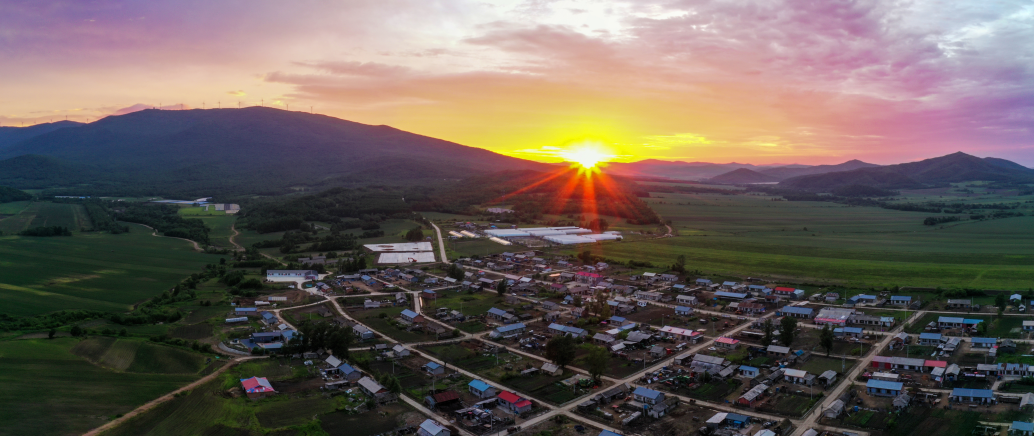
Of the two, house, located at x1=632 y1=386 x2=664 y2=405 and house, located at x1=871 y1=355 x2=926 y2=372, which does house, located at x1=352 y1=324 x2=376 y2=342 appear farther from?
house, located at x1=871 y1=355 x2=926 y2=372

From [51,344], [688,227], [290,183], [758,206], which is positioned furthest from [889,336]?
[290,183]

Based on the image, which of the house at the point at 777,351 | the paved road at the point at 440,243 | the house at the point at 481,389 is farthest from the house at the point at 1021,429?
the paved road at the point at 440,243

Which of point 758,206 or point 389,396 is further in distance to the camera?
point 758,206

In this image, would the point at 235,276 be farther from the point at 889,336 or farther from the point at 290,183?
the point at 290,183

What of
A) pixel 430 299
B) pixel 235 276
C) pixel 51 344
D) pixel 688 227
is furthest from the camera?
pixel 688 227

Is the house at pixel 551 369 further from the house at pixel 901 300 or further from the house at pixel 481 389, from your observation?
the house at pixel 901 300

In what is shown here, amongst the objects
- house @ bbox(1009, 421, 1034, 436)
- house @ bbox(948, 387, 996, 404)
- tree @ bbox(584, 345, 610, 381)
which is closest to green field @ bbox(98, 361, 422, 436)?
tree @ bbox(584, 345, 610, 381)

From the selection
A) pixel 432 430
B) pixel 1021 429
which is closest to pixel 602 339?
pixel 432 430

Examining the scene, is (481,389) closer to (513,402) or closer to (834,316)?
(513,402)
